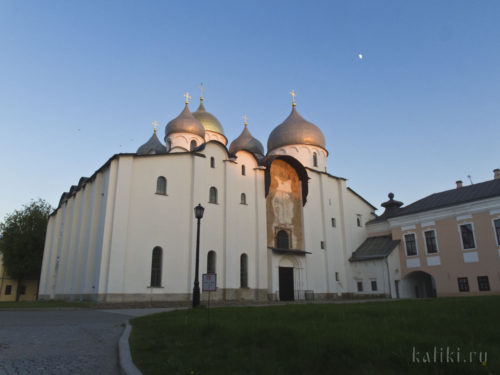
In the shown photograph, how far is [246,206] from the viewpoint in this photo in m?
27.5

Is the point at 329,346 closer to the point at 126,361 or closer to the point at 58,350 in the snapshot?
the point at 126,361

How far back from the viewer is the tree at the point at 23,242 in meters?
42.9

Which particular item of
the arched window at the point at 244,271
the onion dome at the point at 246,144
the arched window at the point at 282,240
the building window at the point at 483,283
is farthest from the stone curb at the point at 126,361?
the onion dome at the point at 246,144

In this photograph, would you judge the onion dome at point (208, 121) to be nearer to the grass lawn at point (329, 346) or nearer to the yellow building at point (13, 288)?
the yellow building at point (13, 288)

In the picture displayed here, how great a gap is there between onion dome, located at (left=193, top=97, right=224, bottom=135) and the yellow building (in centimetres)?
3251

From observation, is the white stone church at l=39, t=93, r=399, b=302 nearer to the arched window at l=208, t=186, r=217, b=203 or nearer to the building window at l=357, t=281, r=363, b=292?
the arched window at l=208, t=186, r=217, b=203

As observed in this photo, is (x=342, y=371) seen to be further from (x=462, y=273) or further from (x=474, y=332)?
(x=462, y=273)

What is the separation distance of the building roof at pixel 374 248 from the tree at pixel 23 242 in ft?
121

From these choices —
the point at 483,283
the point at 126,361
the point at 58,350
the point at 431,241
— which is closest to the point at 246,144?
the point at 431,241

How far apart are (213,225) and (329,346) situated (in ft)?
67.5

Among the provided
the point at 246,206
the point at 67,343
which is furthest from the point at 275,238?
the point at 67,343

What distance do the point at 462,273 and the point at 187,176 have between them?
2076cm

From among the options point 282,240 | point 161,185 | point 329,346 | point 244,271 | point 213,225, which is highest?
point 161,185

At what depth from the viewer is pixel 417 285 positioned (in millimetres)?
31094
